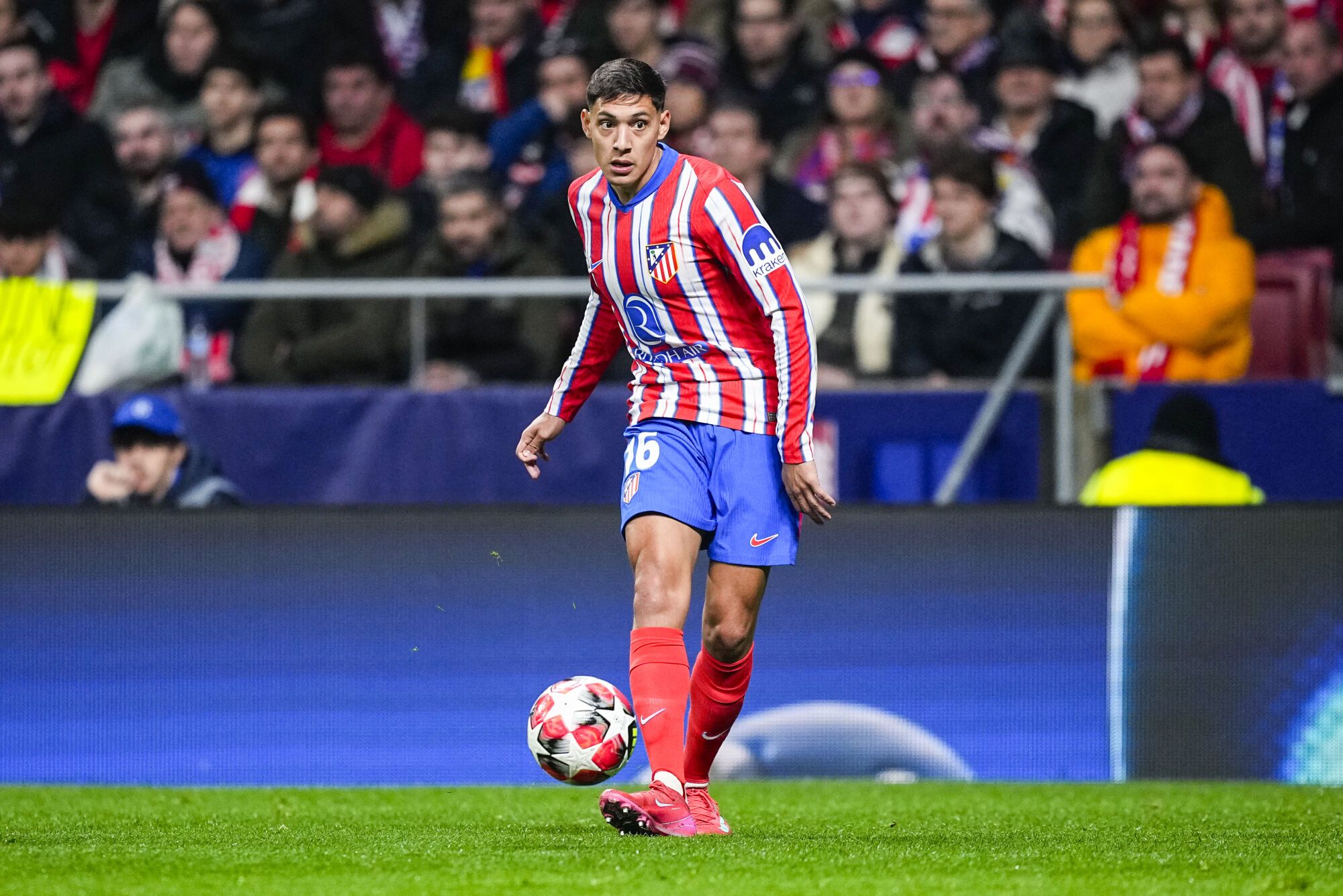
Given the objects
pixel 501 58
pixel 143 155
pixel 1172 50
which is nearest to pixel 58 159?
pixel 143 155

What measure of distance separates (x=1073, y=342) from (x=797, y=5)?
394 centimetres

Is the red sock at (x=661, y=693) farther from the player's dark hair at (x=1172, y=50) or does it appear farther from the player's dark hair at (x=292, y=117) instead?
the player's dark hair at (x=292, y=117)

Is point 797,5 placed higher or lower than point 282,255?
higher

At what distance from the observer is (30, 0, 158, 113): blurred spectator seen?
13.6 m

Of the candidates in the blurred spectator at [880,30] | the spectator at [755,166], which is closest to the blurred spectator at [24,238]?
the spectator at [755,166]

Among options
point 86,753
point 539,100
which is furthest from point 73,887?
point 539,100

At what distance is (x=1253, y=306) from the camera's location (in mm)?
10008

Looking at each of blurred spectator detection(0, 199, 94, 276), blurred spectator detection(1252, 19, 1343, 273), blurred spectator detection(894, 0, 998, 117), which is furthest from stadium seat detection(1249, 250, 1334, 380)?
blurred spectator detection(0, 199, 94, 276)

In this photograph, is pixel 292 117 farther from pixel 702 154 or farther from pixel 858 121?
pixel 858 121

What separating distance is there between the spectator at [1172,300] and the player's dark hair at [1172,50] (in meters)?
1.13

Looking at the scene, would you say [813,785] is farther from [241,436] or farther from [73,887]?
[73,887]

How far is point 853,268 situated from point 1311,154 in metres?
2.67

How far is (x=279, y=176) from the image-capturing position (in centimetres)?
1181

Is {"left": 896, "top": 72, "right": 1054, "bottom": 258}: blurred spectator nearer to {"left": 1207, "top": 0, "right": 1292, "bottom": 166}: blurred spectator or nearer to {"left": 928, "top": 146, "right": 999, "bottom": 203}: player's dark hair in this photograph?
{"left": 928, "top": 146, "right": 999, "bottom": 203}: player's dark hair
